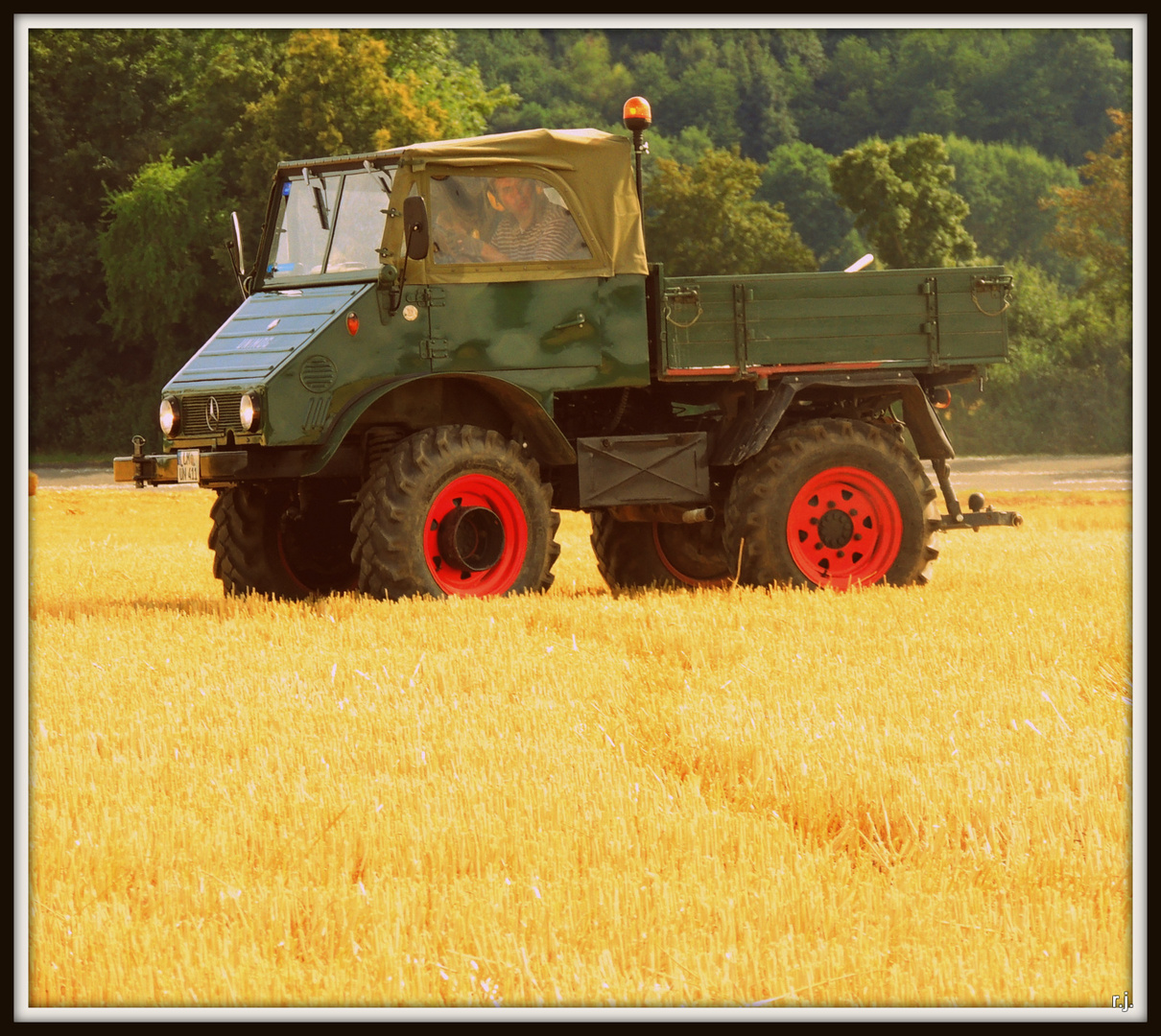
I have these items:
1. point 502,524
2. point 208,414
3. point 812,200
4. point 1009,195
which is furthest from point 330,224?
point 1009,195

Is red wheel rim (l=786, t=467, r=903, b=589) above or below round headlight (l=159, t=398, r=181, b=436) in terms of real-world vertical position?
below

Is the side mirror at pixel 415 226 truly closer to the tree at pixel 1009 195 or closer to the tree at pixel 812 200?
the tree at pixel 812 200

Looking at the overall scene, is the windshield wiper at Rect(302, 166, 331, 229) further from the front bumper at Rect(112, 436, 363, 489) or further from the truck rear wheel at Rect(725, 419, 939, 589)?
the truck rear wheel at Rect(725, 419, 939, 589)

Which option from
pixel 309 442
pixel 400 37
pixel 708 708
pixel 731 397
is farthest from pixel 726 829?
pixel 400 37

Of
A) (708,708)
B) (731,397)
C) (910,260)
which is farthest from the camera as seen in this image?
(910,260)

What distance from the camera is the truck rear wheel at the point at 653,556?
15.4 m

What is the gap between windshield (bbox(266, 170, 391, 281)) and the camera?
13242 millimetres

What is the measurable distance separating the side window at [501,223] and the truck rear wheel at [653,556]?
259 cm

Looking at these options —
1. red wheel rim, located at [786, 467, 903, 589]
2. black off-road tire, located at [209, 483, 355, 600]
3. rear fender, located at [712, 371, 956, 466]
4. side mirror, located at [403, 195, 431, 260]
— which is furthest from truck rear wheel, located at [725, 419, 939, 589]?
side mirror, located at [403, 195, 431, 260]

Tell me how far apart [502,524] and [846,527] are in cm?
263

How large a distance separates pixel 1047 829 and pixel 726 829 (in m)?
1.04

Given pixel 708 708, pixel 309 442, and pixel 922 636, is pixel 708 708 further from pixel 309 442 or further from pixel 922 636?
pixel 309 442

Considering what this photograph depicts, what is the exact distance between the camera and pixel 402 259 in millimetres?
13000

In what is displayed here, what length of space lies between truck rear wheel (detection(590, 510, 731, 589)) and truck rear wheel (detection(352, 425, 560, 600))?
1937 millimetres
